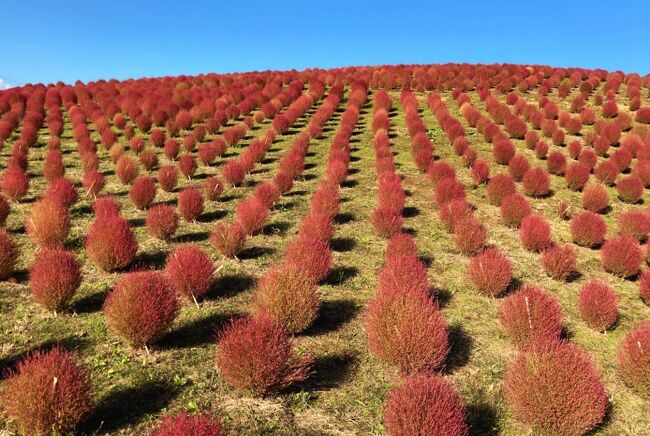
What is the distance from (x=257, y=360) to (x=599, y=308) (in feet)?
14.6

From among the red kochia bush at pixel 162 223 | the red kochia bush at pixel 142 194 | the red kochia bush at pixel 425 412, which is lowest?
the red kochia bush at pixel 425 412

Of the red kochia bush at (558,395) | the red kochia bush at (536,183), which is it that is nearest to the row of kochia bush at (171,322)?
the red kochia bush at (558,395)

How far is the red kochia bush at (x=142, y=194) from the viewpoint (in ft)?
30.6

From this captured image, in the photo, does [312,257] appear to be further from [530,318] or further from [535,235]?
[535,235]

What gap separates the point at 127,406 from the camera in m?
4.15

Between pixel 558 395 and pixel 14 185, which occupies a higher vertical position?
pixel 14 185

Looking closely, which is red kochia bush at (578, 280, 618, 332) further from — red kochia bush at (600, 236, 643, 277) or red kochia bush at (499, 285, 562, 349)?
red kochia bush at (600, 236, 643, 277)

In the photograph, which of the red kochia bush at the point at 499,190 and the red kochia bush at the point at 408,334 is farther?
the red kochia bush at the point at 499,190

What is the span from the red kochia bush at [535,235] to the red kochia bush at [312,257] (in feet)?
12.2

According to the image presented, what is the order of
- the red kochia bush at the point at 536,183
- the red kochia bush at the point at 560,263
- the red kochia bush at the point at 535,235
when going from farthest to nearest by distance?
1. the red kochia bush at the point at 536,183
2. the red kochia bush at the point at 535,235
3. the red kochia bush at the point at 560,263

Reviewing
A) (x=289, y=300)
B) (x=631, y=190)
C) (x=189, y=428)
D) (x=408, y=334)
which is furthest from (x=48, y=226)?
(x=631, y=190)

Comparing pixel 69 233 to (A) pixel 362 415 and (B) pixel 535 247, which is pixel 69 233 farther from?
(B) pixel 535 247

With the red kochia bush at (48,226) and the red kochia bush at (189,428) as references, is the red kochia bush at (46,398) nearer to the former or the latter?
the red kochia bush at (189,428)

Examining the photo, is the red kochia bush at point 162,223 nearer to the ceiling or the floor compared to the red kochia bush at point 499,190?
nearer to the floor
